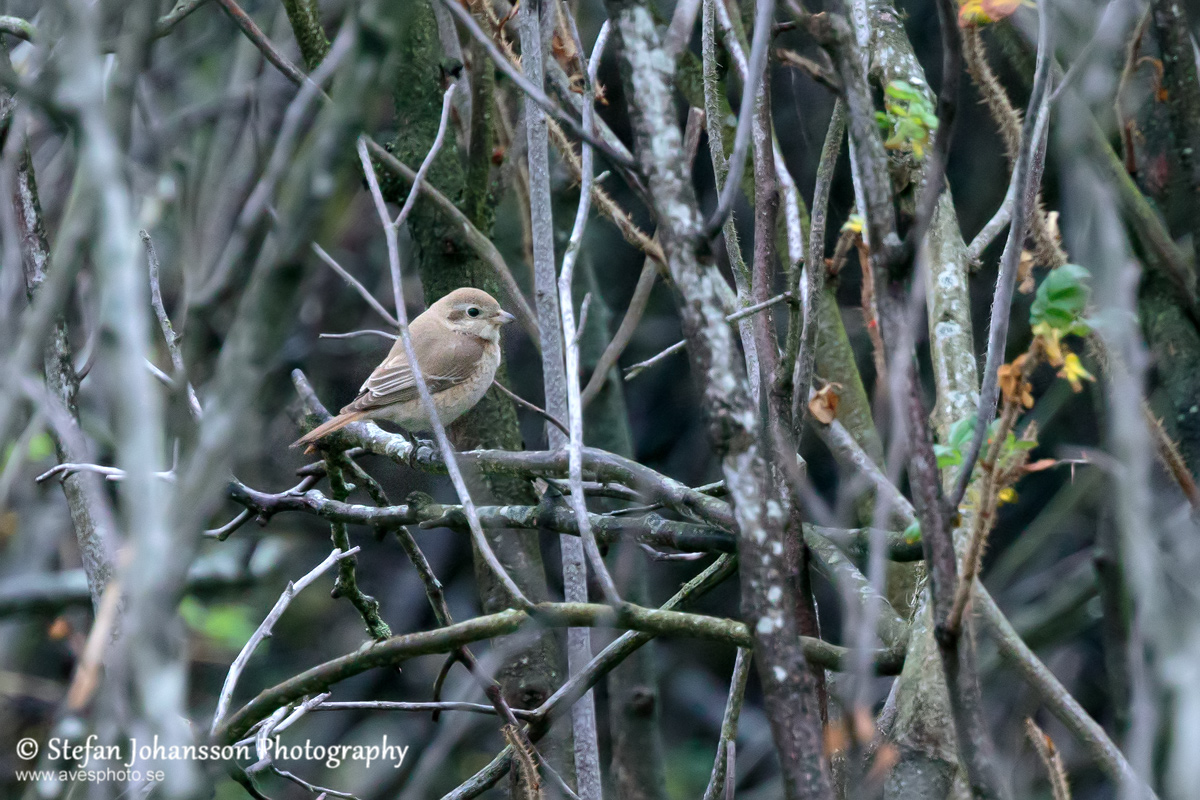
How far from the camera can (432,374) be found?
4.70 meters

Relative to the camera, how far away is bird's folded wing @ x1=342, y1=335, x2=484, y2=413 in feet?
14.6

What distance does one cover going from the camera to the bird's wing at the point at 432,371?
14.7ft

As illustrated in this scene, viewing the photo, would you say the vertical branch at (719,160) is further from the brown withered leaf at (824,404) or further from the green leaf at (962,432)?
the green leaf at (962,432)

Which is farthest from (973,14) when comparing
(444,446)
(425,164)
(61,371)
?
(61,371)

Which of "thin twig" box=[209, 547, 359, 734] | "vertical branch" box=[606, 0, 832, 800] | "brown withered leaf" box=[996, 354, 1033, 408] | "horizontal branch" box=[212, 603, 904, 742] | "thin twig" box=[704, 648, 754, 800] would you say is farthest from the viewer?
"thin twig" box=[704, 648, 754, 800]

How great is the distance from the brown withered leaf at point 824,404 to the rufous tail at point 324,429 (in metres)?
1.48

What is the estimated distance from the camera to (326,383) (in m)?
5.42

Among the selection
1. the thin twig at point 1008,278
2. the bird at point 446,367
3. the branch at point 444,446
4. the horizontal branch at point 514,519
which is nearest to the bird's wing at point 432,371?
the bird at point 446,367

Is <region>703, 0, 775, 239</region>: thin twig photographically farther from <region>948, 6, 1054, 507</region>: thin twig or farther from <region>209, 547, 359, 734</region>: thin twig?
<region>209, 547, 359, 734</region>: thin twig

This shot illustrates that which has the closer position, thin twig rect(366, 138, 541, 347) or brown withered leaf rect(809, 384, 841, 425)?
brown withered leaf rect(809, 384, 841, 425)

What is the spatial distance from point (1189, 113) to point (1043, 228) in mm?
455

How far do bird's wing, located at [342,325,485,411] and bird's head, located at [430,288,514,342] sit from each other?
54 millimetres

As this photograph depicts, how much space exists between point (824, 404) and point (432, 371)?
2.44 metres

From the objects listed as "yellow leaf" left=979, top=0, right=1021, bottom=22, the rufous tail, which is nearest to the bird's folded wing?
the rufous tail
